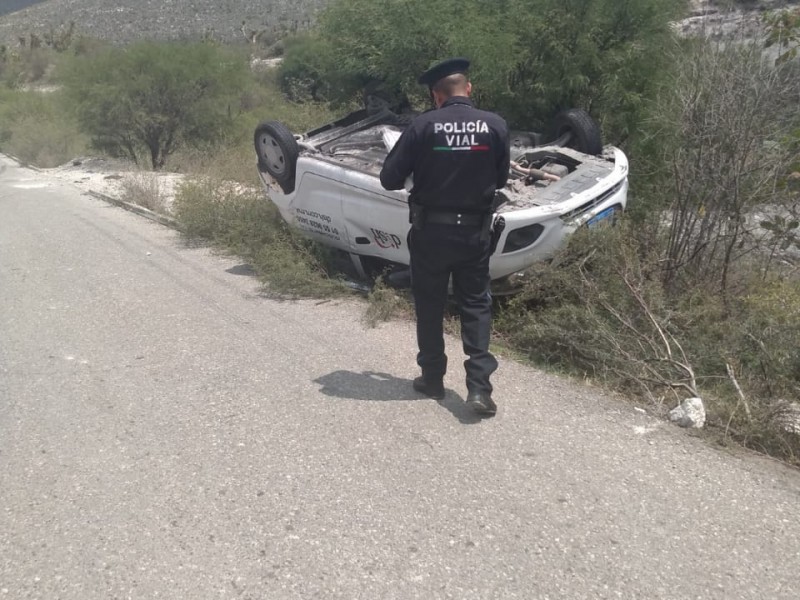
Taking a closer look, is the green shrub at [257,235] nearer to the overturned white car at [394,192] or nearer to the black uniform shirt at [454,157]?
the overturned white car at [394,192]

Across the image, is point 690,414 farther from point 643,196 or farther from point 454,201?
point 643,196

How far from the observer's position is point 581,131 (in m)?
7.31

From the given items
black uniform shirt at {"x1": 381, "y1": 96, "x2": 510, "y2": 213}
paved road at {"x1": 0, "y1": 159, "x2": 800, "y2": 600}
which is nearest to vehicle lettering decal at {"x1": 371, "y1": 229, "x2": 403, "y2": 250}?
paved road at {"x1": 0, "y1": 159, "x2": 800, "y2": 600}

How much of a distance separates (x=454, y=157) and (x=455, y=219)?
0.34 m

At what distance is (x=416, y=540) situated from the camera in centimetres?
305

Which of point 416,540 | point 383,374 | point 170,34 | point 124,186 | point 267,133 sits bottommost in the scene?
point 170,34

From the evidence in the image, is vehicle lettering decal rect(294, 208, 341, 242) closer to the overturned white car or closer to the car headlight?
the overturned white car

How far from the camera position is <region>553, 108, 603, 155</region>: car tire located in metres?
7.29

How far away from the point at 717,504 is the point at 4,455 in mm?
3550

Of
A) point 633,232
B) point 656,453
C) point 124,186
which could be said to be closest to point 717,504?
point 656,453

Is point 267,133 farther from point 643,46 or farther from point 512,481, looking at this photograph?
point 512,481

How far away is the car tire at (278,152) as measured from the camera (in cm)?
718

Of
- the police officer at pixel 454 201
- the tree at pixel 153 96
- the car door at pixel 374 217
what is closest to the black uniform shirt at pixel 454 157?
the police officer at pixel 454 201

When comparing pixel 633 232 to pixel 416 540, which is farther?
pixel 633 232
